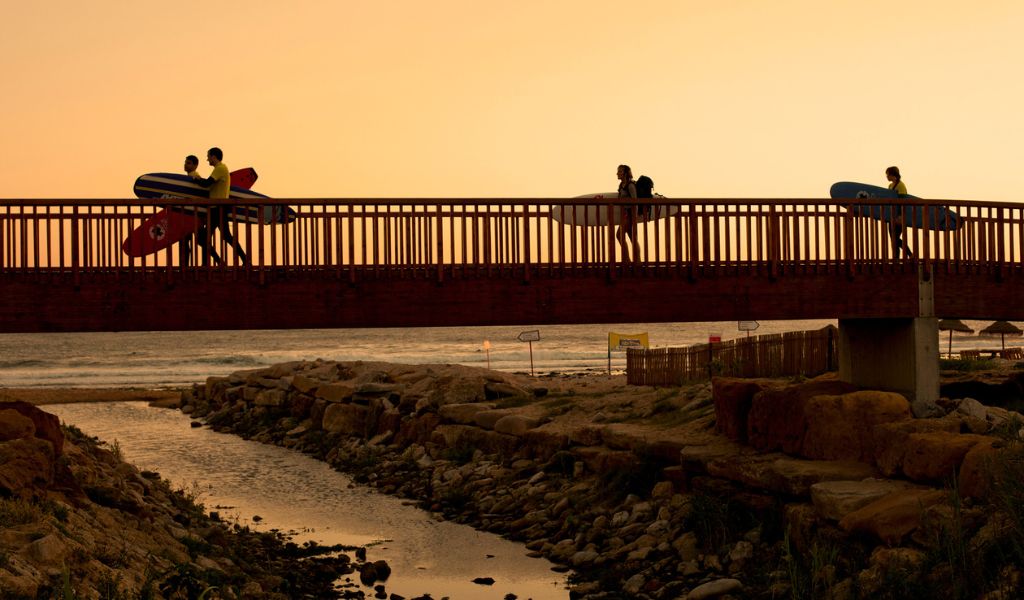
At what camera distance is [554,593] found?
14609 mm

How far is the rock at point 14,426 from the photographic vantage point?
44.5 ft

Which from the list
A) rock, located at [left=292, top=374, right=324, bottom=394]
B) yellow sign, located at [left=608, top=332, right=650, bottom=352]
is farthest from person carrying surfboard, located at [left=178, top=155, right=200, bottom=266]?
yellow sign, located at [left=608, top=332, right=650, bottom=352]

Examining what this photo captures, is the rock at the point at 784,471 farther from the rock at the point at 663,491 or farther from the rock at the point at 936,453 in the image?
the rock at the point at 663,491

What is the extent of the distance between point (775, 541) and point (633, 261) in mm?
5510

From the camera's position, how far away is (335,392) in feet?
101

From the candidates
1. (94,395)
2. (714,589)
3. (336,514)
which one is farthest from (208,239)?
(94,395)

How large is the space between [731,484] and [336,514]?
26.7 feet

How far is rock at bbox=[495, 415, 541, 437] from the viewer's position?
22.4m

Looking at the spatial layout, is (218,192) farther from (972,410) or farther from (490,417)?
(972,410)

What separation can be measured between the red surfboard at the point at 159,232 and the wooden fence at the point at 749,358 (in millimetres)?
12920

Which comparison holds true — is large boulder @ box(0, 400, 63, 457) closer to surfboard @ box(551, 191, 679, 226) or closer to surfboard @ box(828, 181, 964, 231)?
surfboard @ box(551, 191, 679, 226)

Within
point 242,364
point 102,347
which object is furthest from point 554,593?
point 102,347

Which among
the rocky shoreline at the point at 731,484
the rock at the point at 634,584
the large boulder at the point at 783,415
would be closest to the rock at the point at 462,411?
the rocky shoreline at the point at 731,484

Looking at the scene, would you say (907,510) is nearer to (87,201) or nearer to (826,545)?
(826,545)
